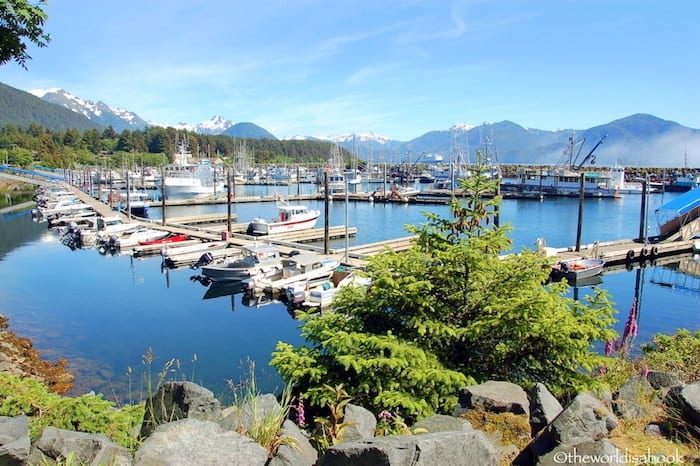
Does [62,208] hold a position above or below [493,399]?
below

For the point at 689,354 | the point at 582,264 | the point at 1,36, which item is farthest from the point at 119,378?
the point at 582,264

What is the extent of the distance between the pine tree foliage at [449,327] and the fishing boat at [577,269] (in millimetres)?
21965

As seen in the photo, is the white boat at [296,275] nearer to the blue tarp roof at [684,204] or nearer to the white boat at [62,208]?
the blue tarp roof at [684,204]

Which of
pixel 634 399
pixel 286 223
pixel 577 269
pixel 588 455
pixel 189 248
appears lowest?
pixel 577 269

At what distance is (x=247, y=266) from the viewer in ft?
89.4

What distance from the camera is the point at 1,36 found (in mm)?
11367

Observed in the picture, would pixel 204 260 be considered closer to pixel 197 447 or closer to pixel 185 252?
pixel 185 252

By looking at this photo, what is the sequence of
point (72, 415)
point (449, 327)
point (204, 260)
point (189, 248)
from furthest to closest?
point (189, 248), point (204, 260), point (449, 327), point (72, 415)

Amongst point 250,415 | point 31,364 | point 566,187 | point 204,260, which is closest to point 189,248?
point 204,260

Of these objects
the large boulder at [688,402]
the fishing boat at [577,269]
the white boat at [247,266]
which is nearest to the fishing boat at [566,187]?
the fishing boat at [577,269]

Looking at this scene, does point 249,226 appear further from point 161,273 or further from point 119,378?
point 119,378

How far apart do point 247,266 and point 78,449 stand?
22462 millimetres

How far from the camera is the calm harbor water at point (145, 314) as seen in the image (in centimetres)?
1662

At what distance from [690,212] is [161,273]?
130 feet
